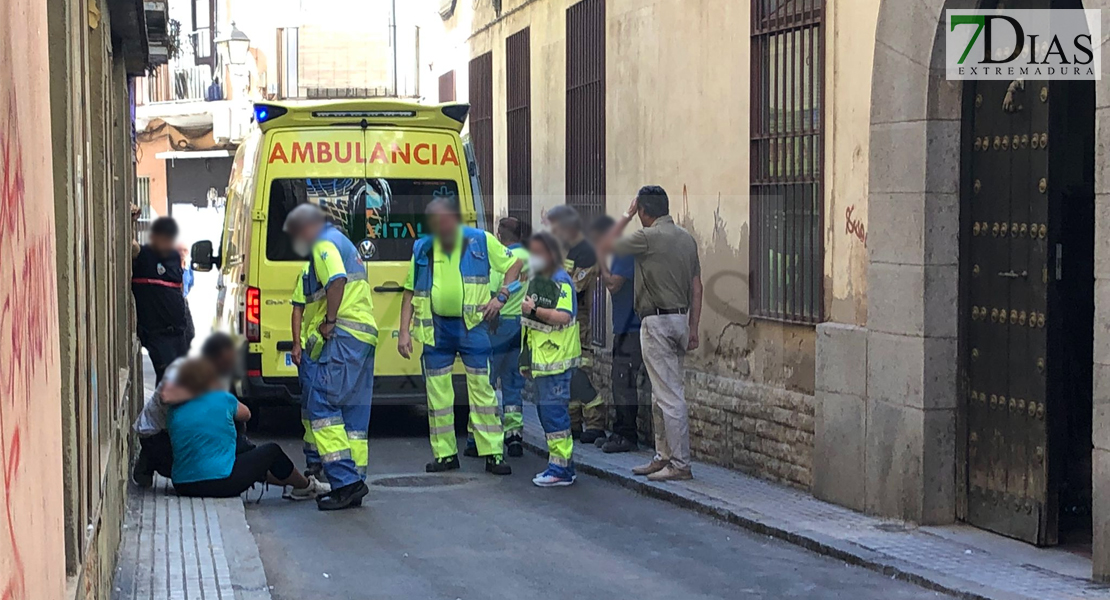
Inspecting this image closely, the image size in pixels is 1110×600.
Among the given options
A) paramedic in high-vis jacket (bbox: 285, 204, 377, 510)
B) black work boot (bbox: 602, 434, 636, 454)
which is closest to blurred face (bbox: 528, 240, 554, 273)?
paramedic in high-vis jacket (bbox: 285, 204, 377, 510)

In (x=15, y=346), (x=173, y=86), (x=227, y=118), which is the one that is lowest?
(x=15, y=346)

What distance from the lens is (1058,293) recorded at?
24.4ft

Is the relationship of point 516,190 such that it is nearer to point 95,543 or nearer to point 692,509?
point 692,509

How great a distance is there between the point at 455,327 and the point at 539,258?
1.36m

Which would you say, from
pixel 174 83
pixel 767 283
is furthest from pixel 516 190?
pixel 767 283

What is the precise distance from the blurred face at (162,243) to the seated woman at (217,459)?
4.95 metres

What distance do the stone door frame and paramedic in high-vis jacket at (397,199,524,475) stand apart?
2.84 m

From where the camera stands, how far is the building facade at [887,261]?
750 cm

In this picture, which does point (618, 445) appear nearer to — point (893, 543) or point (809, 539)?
point (809, 539)

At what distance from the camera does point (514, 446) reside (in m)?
11.3

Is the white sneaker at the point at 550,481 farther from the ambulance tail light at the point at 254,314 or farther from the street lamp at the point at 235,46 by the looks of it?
the street lamp at the point at 235,46

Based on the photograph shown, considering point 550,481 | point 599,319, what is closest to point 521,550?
point 550,481

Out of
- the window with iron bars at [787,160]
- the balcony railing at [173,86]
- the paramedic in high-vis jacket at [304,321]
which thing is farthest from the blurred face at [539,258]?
the balcony railing at [173,86]

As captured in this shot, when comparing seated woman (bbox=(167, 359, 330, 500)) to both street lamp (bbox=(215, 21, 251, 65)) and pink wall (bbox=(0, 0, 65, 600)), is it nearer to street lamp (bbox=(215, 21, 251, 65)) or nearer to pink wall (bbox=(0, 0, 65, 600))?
street lamp (bbox=(215, 21, 251, 65))
